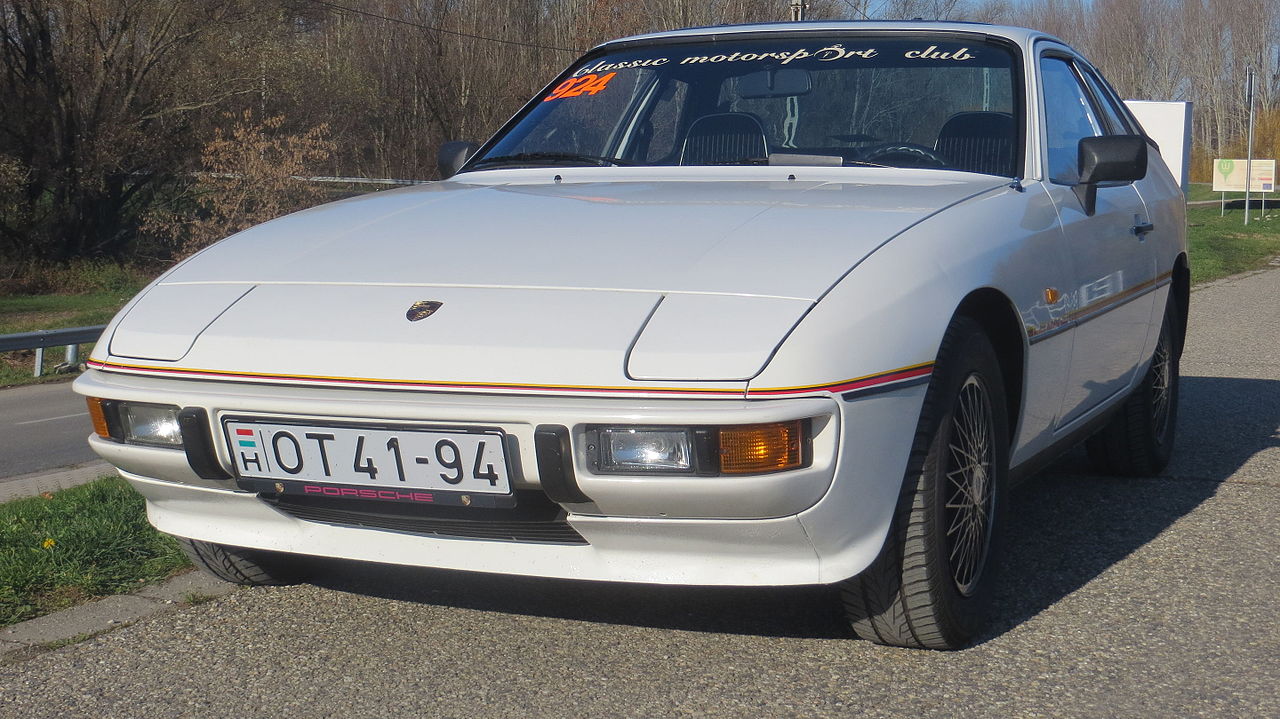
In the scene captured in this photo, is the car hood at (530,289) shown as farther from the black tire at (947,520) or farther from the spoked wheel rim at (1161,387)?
the spoked wheel rim at (1161,387)

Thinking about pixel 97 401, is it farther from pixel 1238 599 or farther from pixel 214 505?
pixel 1238 599

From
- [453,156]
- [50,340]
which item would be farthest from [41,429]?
[453,156]

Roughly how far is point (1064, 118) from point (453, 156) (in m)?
1.92

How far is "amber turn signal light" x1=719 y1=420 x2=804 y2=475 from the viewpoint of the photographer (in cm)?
238

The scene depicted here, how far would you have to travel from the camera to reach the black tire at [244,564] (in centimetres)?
340

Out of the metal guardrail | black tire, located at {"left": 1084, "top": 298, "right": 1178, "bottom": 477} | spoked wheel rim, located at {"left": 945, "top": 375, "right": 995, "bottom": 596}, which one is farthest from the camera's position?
the metal guardrail

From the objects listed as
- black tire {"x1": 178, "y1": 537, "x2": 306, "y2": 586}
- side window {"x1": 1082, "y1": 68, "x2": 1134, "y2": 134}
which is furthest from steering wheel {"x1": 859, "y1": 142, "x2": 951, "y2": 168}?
black tire {"x1": 178, "y1": 537, "x2": 306, "y2": 586}

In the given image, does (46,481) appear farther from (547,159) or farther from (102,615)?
(547,159)

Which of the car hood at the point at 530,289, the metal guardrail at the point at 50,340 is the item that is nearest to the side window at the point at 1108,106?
the car hood at the point at 530,289

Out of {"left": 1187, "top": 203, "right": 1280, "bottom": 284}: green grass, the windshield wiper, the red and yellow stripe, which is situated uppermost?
the windshield wiper

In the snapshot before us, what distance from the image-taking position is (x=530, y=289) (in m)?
2.70

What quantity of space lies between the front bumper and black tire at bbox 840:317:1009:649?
117 mm

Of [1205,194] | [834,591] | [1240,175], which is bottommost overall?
[1205,194]

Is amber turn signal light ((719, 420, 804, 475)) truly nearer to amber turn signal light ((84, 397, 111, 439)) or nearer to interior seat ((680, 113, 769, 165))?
amber turn signal light ((84, 397, 111, 439))
